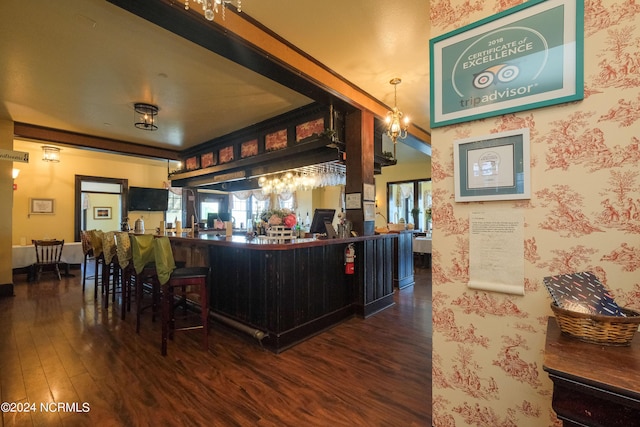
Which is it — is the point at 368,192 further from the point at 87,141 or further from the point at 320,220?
the point at 87,141

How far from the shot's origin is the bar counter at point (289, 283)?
113 inches

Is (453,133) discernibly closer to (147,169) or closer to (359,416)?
(359,416)

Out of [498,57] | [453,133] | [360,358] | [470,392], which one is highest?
[498,57]

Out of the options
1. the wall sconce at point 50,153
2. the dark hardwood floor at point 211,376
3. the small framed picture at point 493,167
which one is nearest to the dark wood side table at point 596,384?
the small framed picture at point 493,167

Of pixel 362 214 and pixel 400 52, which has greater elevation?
pixel 400 52

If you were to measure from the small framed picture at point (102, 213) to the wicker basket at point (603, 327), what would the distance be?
10107 mm

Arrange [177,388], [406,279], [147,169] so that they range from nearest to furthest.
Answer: [177,388] < [406,279] < [147,169]

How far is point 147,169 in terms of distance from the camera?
8.76m

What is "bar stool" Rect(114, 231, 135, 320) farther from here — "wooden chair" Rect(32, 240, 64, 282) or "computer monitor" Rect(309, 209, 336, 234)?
"wooden chair" Rect(32, 240, 64, 282)

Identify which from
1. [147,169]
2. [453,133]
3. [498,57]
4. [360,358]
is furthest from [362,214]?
[147,169]

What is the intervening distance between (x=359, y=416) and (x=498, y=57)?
7.23 ft

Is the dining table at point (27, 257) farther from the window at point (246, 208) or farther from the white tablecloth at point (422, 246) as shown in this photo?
the white tablecloth at point (422, 246)

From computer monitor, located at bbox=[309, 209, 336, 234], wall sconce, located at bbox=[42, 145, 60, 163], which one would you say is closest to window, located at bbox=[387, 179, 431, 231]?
computer monitor, located at bbox=[309, 209, 336, 234]

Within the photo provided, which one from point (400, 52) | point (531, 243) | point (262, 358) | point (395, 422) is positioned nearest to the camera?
point (531, 243)
